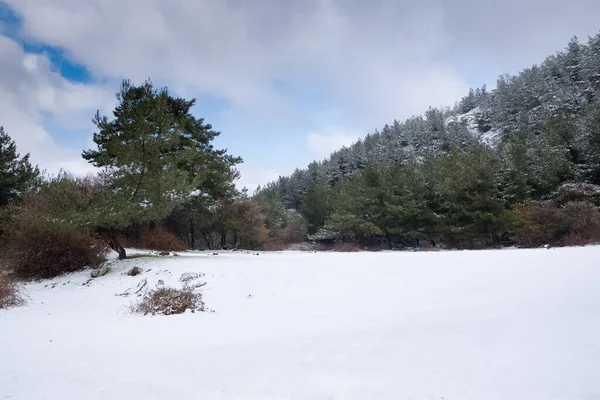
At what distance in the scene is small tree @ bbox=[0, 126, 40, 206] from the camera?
2312cm

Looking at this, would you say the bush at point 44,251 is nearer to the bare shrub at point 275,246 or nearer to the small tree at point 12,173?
the small tree at point 12,173

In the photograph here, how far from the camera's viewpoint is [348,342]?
4.79 m

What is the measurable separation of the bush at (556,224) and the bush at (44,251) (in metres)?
25.6

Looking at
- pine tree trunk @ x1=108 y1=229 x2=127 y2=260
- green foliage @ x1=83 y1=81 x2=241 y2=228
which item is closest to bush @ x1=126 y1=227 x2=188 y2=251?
pine tree trunk @ x1=108 y1=229 x2=127 y2=260

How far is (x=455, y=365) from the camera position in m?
3.74

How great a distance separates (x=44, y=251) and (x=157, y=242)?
27.7ft

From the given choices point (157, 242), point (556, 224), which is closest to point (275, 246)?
point (157, 242)

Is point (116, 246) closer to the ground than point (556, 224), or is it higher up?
closer to the ground

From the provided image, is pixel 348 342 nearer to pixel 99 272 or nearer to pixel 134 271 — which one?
pixel 134 271

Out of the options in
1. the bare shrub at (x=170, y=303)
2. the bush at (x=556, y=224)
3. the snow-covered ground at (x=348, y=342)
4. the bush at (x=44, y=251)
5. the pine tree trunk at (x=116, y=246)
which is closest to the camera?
the snow-covered ground at (x=348, y=342)

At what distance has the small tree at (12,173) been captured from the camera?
23125mm

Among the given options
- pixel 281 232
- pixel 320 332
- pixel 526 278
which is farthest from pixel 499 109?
pixel 320 332

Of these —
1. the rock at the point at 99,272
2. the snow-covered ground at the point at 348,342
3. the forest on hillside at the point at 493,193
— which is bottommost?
the snow-covered ground at the point at 348,342

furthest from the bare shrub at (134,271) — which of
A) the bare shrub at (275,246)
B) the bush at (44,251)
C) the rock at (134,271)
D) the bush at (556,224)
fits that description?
the bare shrub at (275,246)
